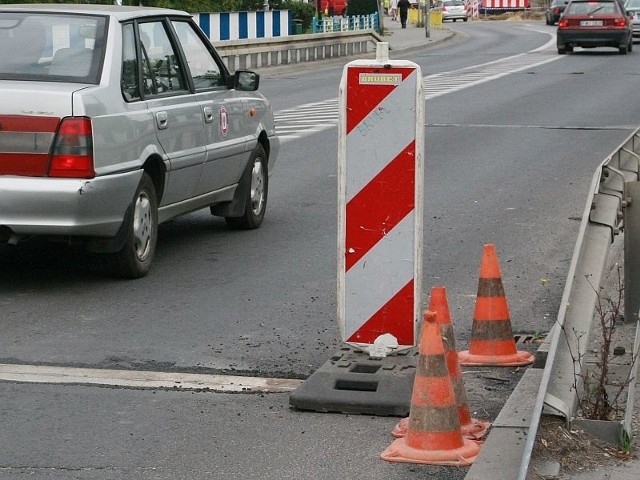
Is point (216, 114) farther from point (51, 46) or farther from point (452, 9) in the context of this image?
point (452, 9)

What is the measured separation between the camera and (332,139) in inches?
715

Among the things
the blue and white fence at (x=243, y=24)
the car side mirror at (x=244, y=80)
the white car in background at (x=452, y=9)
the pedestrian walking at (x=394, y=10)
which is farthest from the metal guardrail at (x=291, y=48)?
the pedestrian walking at (x=394, y=10)

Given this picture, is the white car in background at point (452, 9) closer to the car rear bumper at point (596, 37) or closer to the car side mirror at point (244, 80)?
the car rear bumper at point (596, 37)

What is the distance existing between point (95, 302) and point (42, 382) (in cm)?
185

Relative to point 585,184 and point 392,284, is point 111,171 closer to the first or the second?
point 392,284

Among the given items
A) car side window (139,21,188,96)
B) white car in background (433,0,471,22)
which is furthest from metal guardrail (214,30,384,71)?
white car in background (433,0,471,22)

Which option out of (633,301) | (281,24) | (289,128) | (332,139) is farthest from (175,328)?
(281,24)

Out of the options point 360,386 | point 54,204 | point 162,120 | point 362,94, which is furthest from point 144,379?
point 162,120

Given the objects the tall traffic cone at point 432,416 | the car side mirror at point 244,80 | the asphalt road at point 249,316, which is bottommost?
the asphalt road at point 249,316

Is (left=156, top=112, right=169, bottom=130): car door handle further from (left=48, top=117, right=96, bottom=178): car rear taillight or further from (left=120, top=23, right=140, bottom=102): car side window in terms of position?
(left=48, top=117, right=96, bottom=178): car rear taillight

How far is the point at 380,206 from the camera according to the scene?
6.52 m

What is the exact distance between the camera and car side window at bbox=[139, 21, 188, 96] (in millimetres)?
9172

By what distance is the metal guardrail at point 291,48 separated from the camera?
33.2 meters

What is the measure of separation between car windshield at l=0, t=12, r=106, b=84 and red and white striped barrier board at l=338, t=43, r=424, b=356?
8.21 ft
